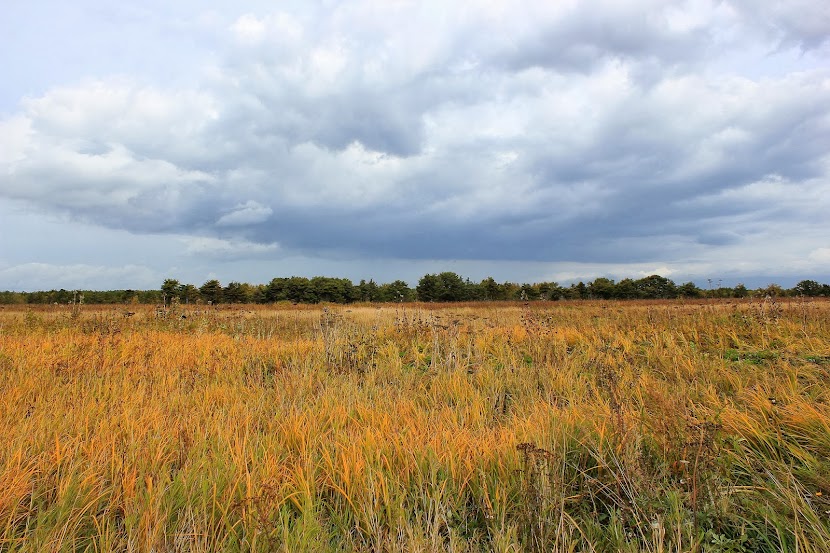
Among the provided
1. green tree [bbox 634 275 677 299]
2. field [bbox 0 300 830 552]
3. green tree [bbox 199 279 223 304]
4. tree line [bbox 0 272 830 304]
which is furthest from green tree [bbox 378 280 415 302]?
field [bbox 0 300 830 552]

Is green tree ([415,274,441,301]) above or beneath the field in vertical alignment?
above

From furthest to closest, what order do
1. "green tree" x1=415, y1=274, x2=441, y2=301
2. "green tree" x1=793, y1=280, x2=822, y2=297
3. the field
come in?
"green tree" x1=415, y1=274, x2=441, y2=301, "green tree" x1=793, y1=280, x2=822, y2=297, the field

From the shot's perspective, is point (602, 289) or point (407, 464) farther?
point (602, 289)

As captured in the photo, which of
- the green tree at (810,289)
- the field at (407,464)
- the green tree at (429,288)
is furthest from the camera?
the green tree at (429,288)

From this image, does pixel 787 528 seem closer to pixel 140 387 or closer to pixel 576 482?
pixel 576 482

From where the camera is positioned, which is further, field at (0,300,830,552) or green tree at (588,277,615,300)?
green tree at (588,277,615,300)

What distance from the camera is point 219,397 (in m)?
5.02

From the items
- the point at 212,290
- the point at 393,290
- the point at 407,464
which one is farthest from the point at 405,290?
the point at 407,464

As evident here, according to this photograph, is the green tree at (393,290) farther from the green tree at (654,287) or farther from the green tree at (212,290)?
the green tree at (654,287)

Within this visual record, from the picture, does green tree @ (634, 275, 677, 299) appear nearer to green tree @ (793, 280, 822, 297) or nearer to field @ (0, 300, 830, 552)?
green tree @ (793, 280, 822, 297)

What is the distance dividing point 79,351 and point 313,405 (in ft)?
17.2

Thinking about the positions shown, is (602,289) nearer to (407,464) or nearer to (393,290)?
(393,290)

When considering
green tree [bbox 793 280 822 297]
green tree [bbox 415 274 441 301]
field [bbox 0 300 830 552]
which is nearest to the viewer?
field [bbox 0 300 830 552]

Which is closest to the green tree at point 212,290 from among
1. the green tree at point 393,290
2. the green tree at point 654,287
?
the green tree at point 393,290
